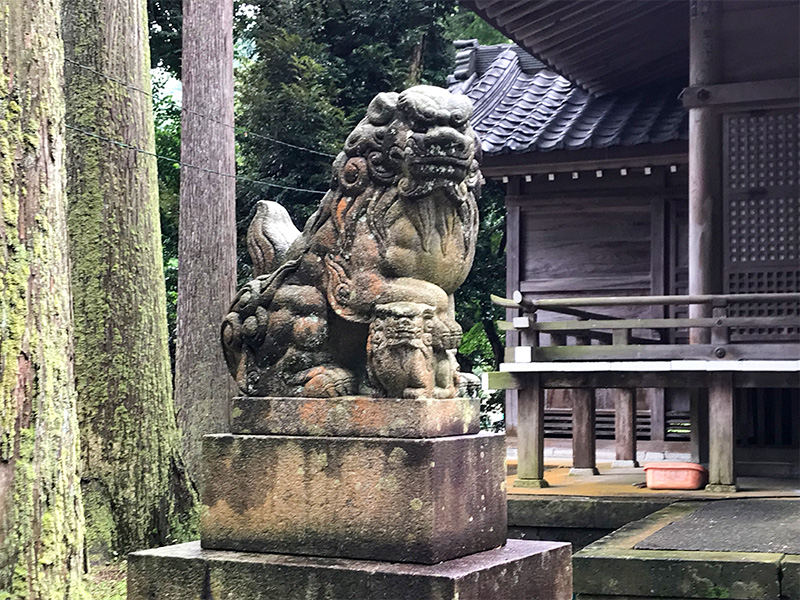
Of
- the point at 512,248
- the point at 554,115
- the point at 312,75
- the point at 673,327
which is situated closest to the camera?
the point at 673,327

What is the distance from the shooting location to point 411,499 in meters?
4.63

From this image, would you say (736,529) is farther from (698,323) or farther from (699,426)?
(699,426)

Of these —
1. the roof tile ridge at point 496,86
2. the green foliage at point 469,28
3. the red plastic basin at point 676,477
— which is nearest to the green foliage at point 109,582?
the red plastic basin at point 676,477

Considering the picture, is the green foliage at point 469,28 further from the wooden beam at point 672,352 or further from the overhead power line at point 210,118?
the wooden beam at point 672,352

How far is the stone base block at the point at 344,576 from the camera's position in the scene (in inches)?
178

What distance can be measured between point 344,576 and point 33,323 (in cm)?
169

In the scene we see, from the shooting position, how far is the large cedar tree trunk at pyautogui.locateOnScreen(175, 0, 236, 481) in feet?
39.6

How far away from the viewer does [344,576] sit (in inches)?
182

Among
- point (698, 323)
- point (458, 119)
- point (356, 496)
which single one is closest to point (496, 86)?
point (698, 323)

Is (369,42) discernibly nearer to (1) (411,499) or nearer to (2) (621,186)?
(2) (621,186)

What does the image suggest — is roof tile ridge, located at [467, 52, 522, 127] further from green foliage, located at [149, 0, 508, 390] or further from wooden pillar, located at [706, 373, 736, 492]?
wooden pillar, located at [706, 373, 736, 492]

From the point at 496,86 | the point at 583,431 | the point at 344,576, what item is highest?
the point at 496,86

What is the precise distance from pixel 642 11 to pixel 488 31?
12.5 metres

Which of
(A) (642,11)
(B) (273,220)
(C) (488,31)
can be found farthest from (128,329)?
(C) (488,31)
